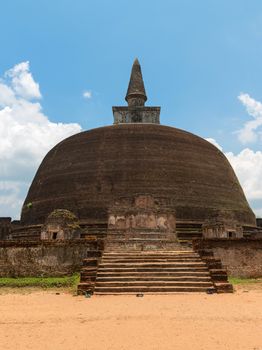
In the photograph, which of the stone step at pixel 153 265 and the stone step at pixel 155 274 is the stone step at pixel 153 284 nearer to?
the stone step at pixel 155 274

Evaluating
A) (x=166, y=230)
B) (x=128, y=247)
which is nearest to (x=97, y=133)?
(x=166, y=230)

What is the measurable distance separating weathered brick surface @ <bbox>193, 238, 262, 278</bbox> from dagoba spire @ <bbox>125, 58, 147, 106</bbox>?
76.6ft

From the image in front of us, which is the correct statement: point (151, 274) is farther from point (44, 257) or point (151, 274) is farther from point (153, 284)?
point (44, 257)

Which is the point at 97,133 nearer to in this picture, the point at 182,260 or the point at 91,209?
the point at 91,209

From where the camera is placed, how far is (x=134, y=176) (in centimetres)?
2442

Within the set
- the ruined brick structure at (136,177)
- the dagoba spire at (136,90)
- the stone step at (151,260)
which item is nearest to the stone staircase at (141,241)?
the ruined brick structure at (136,177)

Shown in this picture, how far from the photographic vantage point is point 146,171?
2473 cm

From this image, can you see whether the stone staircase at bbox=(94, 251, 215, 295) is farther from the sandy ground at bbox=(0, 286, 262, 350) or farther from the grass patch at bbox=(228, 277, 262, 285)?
the grass patch at bbox=(228, 277, 262, 285)

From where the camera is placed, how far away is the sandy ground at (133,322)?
6062 millimetres

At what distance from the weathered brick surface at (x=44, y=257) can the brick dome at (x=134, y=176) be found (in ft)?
25.4

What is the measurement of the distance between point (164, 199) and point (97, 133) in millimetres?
8250

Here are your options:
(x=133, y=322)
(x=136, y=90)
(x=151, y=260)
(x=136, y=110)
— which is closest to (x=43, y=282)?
(x=151, y=260)

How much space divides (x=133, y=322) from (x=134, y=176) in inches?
677

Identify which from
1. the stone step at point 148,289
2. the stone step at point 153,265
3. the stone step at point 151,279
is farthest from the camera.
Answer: the stone step at point 153,265
